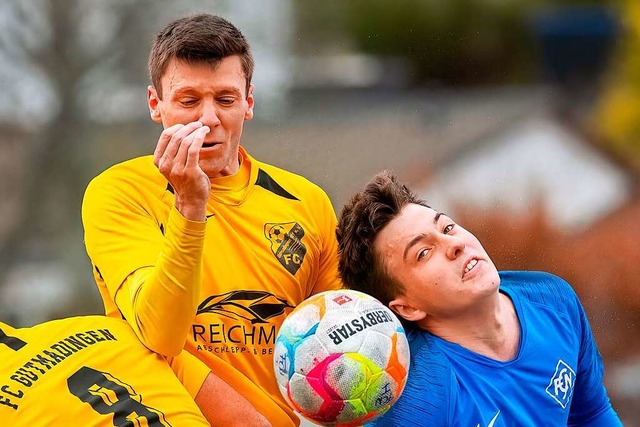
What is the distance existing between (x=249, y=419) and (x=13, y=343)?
30.0 inches

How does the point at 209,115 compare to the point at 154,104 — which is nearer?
the point at 209,115

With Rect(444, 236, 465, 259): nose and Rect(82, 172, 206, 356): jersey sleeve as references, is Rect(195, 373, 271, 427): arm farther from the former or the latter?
Rect(444, 236, 465, 259): nose

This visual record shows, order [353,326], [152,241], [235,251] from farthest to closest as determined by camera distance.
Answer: [235,251] < [152,241] < [353,326]

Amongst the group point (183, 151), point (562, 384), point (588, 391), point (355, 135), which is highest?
point (183, 151)

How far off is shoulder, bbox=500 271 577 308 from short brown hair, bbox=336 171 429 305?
0.46 metres

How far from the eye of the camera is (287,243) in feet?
12.5

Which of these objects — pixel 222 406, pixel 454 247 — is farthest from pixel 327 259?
pixel 222 406

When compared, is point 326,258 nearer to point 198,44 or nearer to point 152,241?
point 152,241

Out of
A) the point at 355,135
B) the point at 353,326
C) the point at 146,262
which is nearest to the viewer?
the point at 353,326

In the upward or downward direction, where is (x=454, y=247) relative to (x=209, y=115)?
downward

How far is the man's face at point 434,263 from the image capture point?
358 cm

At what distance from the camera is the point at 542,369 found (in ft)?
12.3

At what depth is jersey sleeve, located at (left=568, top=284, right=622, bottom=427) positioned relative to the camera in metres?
3.97

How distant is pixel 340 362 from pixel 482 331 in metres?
0.68
